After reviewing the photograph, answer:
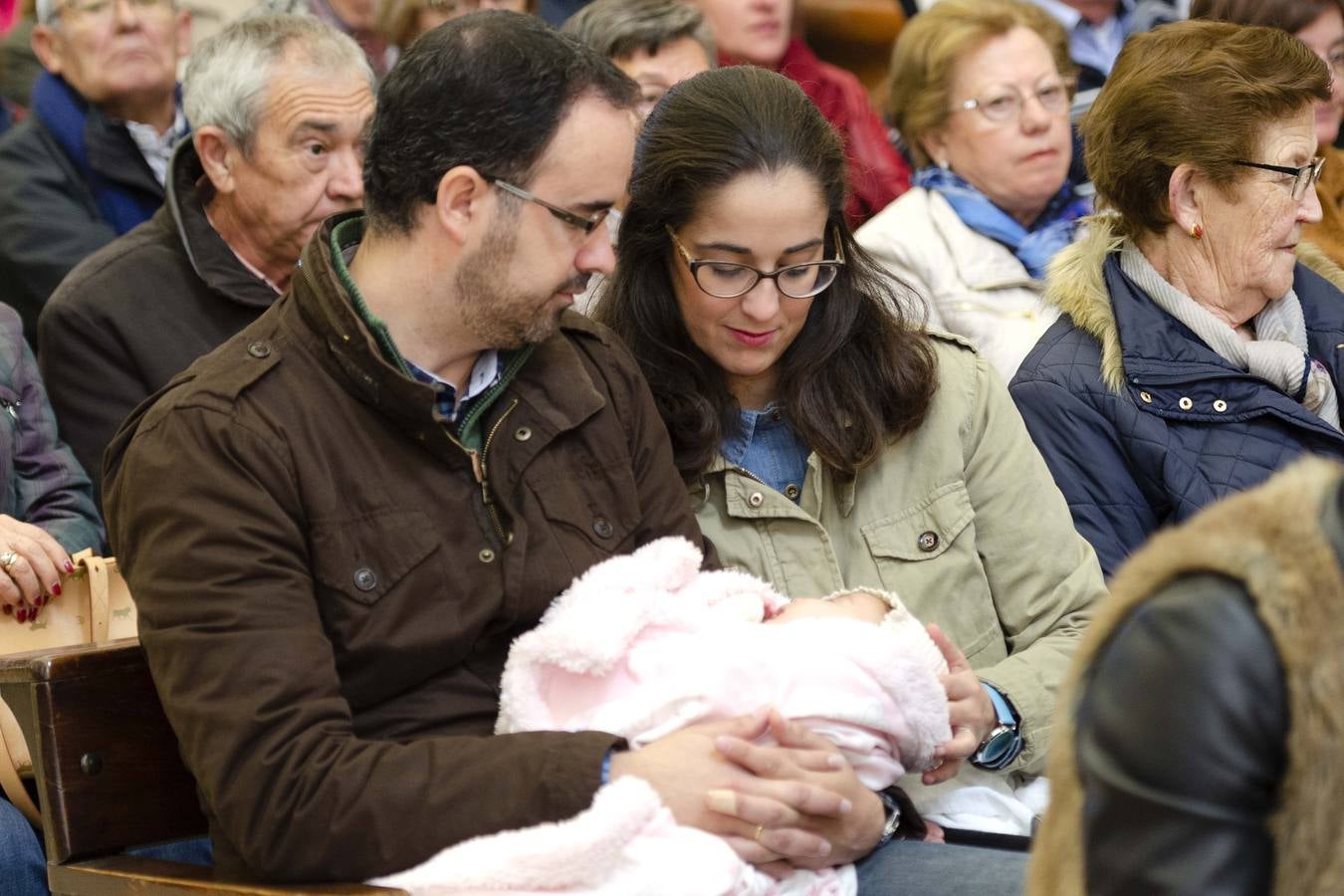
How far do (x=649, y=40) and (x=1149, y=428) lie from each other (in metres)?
1.81

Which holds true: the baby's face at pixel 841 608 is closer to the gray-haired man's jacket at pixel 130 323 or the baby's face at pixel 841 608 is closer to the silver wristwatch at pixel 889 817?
the silver wristwatch at pixel 889 817

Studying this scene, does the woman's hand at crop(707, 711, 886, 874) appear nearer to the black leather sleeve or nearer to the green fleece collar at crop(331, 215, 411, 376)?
the green fleece collar at crop(331, 215, 411, 376)

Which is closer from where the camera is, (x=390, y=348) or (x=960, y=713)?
(x=390, y=348)

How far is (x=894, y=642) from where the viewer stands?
2.12 metres

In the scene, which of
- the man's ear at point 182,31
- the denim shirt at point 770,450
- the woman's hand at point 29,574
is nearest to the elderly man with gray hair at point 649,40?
the man's ear at point 182,31

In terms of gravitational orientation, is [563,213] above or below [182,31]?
above

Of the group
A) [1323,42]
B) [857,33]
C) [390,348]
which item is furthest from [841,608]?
[857,33]

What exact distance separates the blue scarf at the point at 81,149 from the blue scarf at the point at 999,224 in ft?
7.08

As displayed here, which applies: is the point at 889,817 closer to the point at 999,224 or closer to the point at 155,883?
the point at 155,883

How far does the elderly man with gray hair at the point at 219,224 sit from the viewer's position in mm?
3461

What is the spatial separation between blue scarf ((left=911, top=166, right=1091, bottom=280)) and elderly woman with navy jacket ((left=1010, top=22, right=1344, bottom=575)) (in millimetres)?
998

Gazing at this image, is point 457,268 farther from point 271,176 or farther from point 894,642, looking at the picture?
point 271,176

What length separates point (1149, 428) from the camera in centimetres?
303

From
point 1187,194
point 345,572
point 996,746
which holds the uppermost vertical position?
point 1187,194
